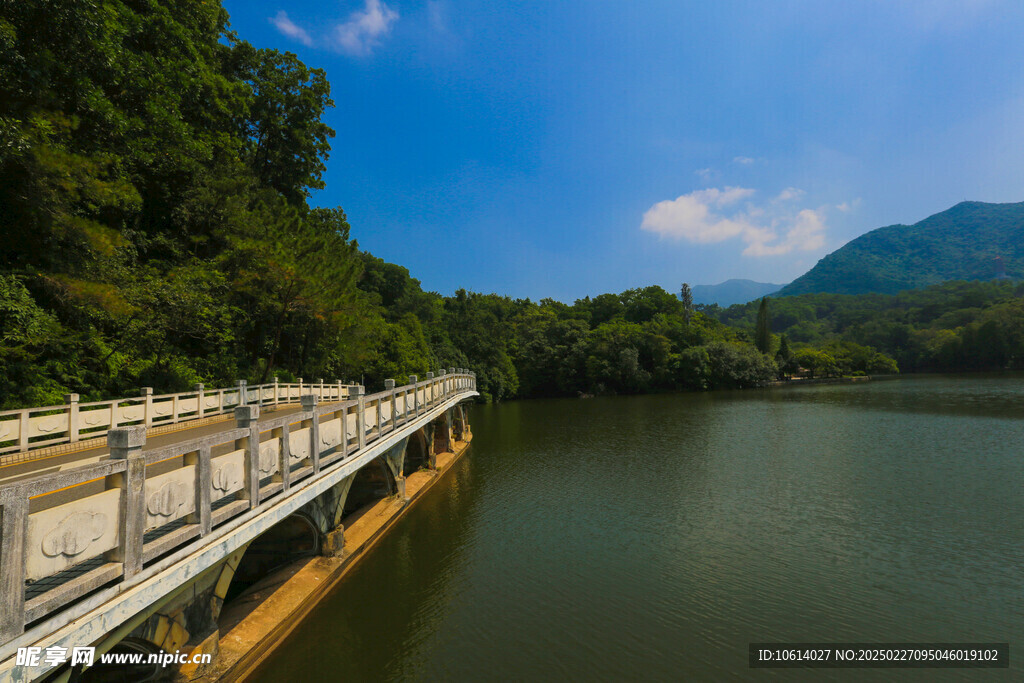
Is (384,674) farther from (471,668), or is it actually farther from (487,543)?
(487,543)

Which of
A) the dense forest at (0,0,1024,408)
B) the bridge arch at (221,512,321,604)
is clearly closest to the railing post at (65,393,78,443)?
the dense forest at (0,0,1024,408)

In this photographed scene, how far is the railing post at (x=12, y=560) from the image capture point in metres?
3.09

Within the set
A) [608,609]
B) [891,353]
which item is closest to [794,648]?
[608,609]

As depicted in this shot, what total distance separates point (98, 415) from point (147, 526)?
8510 millimetres

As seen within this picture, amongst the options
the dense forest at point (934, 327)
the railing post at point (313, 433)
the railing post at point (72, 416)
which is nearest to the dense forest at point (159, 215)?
the railing post at point (72, 416)

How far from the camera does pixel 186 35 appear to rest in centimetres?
1645

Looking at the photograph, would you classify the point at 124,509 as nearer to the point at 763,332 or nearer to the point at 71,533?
the point at 71,533

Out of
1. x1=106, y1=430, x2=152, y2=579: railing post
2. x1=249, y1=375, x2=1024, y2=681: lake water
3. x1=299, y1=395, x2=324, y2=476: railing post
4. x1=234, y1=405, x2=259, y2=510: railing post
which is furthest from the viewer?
x1=299, y1=395, x2=324, y2=476: railing post

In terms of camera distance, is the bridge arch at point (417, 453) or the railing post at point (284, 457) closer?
the railing post at point (284, 457)

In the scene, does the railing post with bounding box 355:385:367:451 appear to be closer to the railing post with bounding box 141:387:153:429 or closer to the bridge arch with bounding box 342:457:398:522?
the bridge arch with bounding box 342:457:398:522

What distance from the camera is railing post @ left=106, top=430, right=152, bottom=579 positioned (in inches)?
159

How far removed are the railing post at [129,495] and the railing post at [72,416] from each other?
7953 millimetres

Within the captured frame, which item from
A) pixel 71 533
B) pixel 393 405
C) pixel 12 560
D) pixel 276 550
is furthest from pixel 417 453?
pixel 12 560

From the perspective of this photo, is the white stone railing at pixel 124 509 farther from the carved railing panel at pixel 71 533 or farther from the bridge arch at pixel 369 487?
the bridge arch at pixel 369 487
